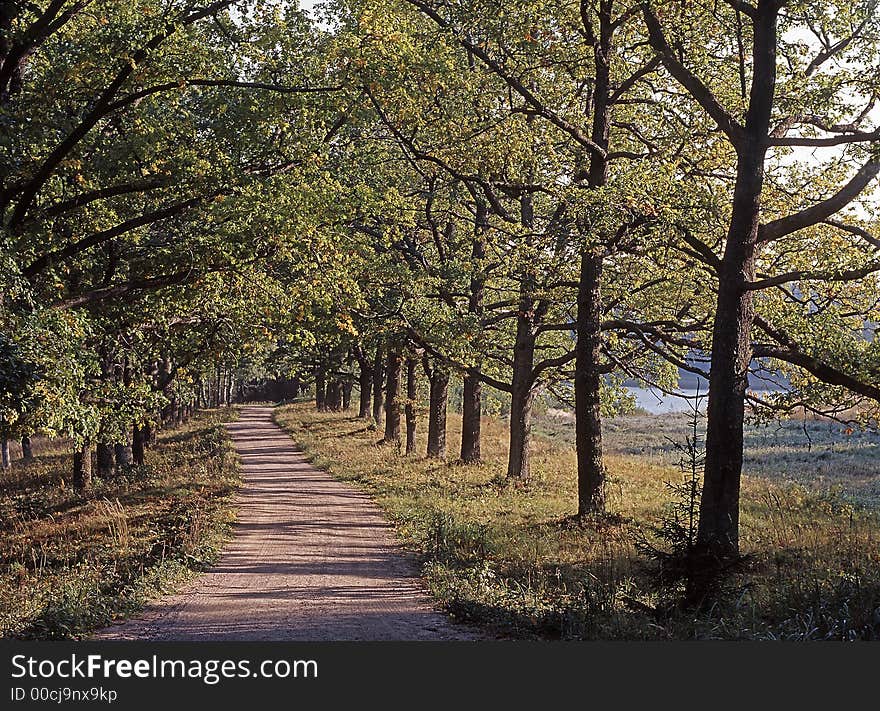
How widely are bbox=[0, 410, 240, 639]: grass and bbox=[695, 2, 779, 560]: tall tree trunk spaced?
7252mm

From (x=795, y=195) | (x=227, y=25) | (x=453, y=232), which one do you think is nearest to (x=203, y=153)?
(x=227, y=25)

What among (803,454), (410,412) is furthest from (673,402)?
(410,412)

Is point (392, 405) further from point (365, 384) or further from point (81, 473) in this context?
point (365, 384)

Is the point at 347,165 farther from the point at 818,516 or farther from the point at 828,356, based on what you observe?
the point at 818,516

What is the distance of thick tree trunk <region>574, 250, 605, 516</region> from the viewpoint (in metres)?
16.0

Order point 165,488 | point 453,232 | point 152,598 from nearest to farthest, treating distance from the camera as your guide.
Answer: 1. point 152,598
2. point 165,488
3. point 453,232

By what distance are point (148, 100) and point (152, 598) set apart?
29.1 ft

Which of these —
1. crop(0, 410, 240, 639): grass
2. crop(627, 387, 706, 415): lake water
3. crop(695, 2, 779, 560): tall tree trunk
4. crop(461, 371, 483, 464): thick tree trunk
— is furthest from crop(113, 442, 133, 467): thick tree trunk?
crop(695, 2, 779, 560): tall tree trunk

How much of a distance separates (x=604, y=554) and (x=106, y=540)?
9.66m

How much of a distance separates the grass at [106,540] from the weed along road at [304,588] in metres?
0.40

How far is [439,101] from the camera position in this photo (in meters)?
16.7

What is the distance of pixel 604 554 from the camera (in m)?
13.1

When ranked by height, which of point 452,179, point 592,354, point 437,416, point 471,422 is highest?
point 452,179

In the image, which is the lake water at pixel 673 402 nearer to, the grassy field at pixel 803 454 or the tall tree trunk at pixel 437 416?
the grassy field at pixel 803 454
